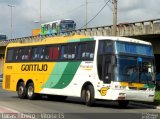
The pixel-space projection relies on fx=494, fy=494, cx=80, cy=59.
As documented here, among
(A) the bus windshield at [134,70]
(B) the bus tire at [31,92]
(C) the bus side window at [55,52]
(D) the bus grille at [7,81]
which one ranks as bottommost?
(B) the bus tire at [31,92]

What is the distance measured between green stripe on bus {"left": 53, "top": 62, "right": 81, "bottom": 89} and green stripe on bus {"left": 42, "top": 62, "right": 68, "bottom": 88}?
0.25 metres

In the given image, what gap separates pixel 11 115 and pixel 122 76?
21.1ft

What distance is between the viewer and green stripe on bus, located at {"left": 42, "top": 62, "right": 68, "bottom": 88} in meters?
24.7

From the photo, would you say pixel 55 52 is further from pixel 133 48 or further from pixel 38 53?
pixel 133 48

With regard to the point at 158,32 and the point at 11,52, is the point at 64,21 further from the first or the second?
the point at 11,52

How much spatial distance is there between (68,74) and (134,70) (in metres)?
4.01

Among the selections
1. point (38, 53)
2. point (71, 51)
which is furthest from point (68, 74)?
point (38, 53)

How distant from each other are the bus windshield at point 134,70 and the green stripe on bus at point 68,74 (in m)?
2.87

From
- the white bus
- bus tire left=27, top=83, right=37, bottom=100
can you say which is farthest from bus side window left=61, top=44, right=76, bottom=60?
→ bus tire left=27, top=83, right=37, bottom=100

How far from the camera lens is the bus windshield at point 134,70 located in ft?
69.6

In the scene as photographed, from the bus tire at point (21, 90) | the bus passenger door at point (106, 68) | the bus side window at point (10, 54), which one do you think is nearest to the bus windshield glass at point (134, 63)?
the bus passenger door at point (106, 68)

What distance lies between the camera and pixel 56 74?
25.3 meters

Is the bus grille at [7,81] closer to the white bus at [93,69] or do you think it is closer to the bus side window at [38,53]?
the white bus at [93,69]

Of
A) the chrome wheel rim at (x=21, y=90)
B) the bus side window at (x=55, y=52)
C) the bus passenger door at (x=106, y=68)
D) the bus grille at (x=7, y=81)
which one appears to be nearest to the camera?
the bus passenger door at (x=106, y=68)
